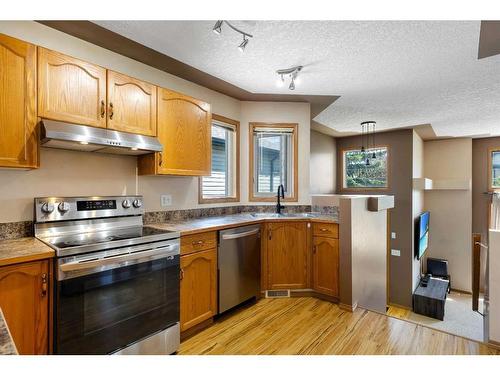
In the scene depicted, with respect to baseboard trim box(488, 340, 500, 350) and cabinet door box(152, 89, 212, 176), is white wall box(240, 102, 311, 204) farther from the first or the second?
baseboard trim box(488, 340, 500, 350)

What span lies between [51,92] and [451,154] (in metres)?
7.18

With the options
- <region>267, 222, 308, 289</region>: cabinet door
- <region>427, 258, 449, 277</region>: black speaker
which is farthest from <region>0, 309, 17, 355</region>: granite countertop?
<region>427, 258, 449, 277</region>: black speaker

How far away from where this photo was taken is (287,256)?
9.17 feet

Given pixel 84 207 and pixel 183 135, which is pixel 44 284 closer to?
pixel 84 207

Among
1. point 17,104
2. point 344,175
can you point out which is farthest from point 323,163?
point 17,104

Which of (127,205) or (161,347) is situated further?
(127,205)

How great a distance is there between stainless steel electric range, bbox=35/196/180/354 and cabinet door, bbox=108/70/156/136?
621 millimetres

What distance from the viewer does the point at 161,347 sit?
5.86 feet

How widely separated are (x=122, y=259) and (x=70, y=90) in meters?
1.16

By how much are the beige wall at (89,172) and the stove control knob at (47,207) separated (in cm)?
9

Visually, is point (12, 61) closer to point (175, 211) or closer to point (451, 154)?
point (175, 211)

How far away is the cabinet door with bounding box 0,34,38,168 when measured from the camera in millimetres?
1446
